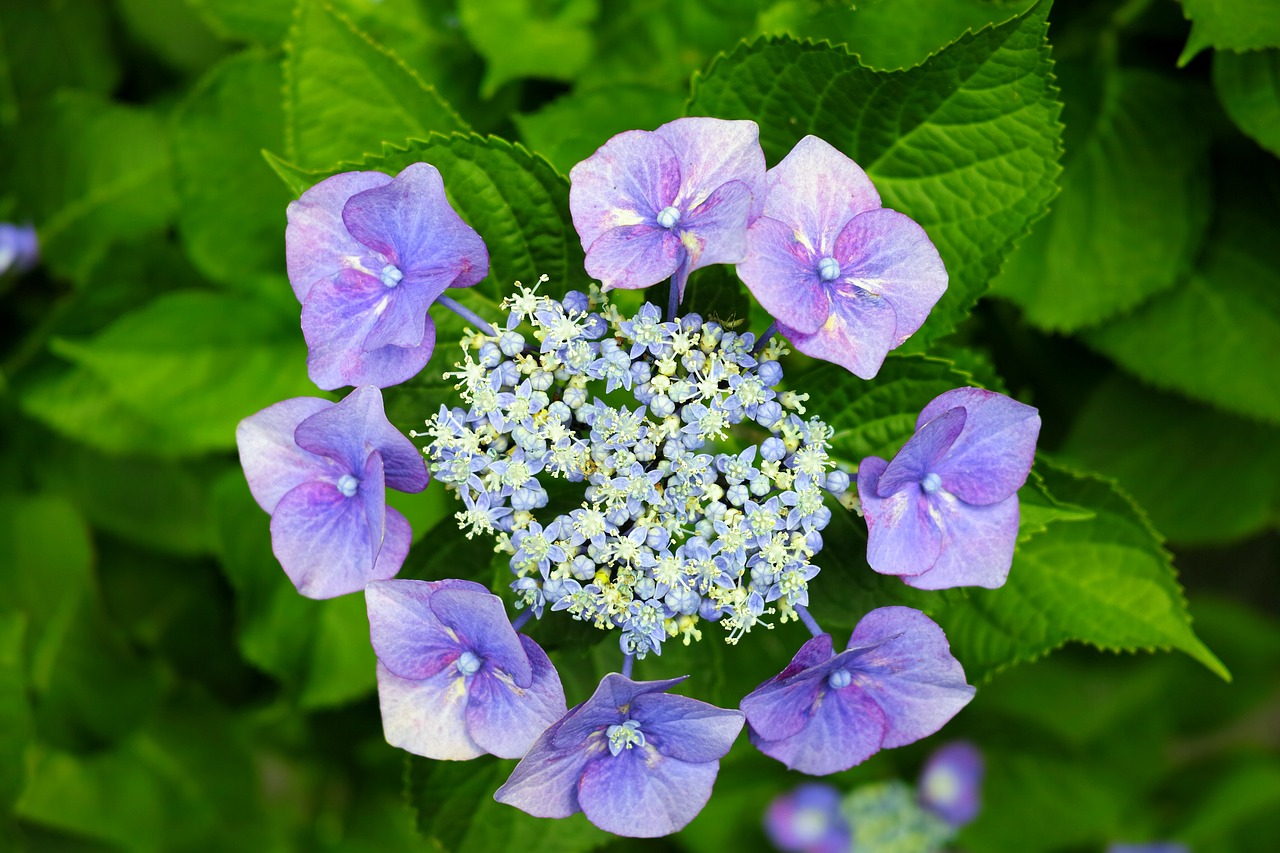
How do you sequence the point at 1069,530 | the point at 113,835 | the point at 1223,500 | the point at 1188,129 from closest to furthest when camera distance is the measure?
the point at 1069,530
the point at 1188,129
the point at 1223,500
the point at 113,835

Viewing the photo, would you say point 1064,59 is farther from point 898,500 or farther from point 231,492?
point 231,492

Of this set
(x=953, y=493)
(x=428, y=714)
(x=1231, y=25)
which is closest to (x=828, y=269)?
(x=953, y=493)

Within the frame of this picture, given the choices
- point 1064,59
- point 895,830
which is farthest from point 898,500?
point 895,830

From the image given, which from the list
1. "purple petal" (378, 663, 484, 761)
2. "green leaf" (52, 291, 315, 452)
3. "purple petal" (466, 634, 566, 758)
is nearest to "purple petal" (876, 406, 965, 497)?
"purple petal" (466, 634, 566, 758)

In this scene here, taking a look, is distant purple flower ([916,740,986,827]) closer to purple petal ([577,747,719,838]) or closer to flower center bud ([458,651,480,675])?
purple petal ([577,747,719,838])

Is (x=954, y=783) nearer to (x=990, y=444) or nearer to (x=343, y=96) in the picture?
(x=990, y=444)

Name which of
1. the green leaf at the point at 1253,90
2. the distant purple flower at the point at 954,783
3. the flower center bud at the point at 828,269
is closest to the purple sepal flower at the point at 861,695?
the flower center bud at the point at 828,269

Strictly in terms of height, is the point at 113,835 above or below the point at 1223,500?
below
